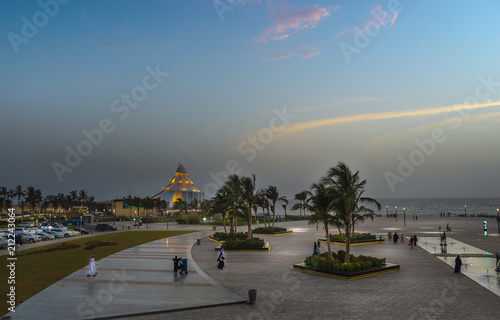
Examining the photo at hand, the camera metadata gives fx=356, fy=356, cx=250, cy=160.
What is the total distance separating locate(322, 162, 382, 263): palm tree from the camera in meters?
22.0

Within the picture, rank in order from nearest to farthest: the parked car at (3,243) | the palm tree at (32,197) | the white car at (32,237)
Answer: the parked car at (3,243) < the white car at (32,237) < the palm tree at (32,197)

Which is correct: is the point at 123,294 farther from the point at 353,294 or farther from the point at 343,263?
the point at 343,263

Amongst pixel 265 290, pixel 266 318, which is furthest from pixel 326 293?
pixel 266 318

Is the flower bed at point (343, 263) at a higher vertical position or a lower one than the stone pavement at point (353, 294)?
higher

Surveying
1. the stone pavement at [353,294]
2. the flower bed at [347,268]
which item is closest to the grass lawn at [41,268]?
the stone pavement at [353,294]

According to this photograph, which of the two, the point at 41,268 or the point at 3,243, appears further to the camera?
the point at 3,243

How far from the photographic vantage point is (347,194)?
869 inches

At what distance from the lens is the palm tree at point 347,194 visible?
21984 mm

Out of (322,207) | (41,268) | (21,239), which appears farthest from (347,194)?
(21,239)

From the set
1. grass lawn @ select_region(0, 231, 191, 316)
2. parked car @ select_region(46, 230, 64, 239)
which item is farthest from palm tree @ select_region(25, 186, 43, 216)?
grass lawn @ select_region(0, 231, 191, 316)

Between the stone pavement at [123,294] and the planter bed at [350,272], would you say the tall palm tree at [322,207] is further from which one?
the stone pavement at [123,294]

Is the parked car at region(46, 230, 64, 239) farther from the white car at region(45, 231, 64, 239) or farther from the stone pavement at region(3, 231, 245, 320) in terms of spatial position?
the stone pavement at region(3, 231, 245, 320)

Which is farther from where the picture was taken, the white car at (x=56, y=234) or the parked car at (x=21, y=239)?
the white car at (x=56, y=234)

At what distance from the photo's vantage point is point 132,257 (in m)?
29.3
